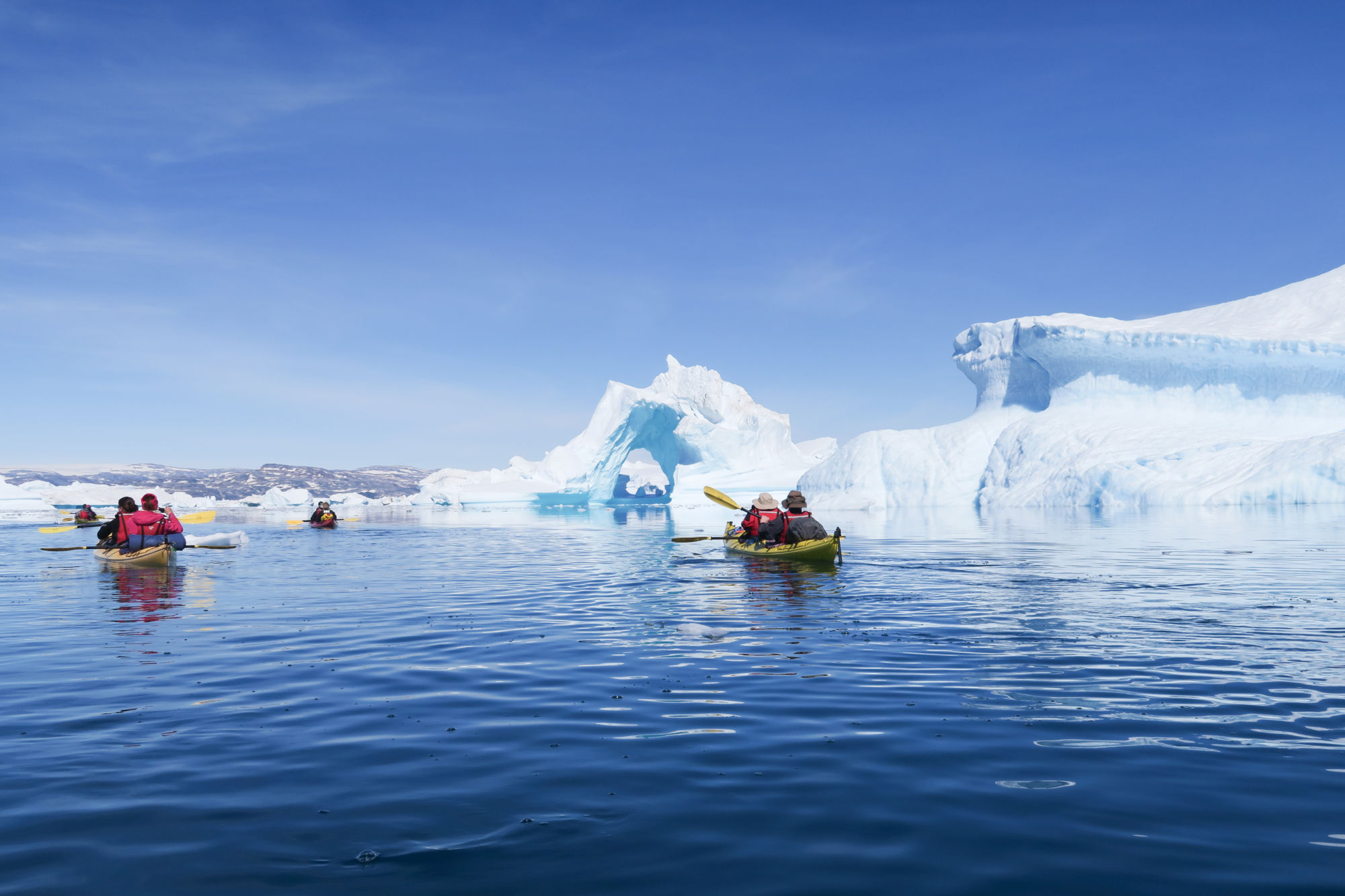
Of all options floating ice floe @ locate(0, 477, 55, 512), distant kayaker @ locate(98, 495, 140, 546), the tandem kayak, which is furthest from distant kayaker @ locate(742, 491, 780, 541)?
floating ice floe @ locate(0, 477, 55, 512)

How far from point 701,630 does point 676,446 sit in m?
64.8

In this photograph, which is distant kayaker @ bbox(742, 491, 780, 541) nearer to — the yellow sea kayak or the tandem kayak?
the tandem kayak

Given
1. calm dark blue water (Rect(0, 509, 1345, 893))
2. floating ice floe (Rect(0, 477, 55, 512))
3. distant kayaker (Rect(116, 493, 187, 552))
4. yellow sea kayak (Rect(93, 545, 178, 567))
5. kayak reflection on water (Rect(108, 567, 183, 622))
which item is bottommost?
calm dark blue water (Rect(0, 509, 1345, 893))

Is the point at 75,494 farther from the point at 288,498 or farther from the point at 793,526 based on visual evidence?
the point at 793,526

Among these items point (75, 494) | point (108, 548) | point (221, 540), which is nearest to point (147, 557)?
point (108, 548)

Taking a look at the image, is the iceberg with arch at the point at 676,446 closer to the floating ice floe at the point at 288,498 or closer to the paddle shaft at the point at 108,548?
the floating ice floe at the point at 288,498

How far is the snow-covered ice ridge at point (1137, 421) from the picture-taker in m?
44.6

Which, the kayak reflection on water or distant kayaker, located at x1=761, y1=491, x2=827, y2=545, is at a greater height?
distant kayaker, located at x1=761, y1=491, x2=827, y2=545

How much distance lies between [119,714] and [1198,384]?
6059cm

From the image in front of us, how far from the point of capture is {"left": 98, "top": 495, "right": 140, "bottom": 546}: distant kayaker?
58.6 ft

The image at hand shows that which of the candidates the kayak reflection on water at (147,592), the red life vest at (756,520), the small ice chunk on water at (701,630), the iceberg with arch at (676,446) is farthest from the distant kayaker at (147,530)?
the iceberg with arch at (676,446)

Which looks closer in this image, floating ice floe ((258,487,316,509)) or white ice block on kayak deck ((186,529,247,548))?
white ice block on kayak deck ((186,529,247,548))

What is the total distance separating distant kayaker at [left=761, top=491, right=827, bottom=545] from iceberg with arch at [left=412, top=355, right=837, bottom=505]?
45.9 meters

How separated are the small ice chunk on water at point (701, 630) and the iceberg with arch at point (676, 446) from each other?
53378mm
